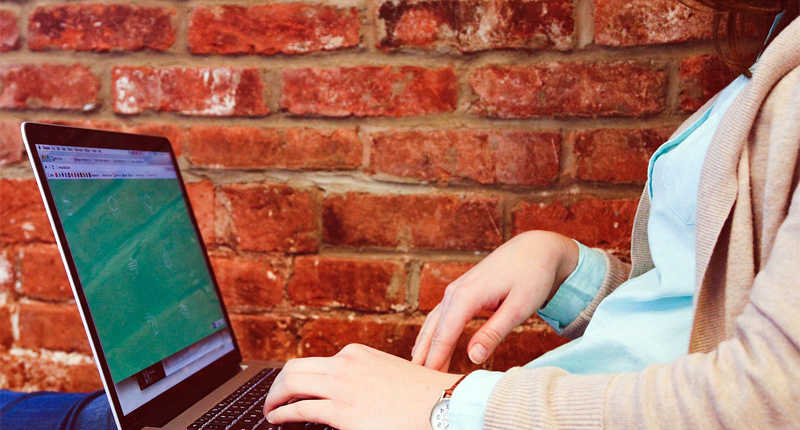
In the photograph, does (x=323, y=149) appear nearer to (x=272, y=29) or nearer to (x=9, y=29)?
(x=272, y=29)

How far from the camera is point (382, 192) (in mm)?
992

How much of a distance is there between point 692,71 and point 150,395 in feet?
2.98

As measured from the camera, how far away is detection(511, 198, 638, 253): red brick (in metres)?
0.95

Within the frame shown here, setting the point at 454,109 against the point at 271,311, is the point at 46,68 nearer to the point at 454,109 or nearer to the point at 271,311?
the point at 271,311

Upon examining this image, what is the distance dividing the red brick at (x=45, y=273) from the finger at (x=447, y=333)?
77cm

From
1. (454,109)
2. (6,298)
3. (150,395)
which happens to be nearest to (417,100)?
(454,109)

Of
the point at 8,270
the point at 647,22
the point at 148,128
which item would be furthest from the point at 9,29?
the point at 647,22

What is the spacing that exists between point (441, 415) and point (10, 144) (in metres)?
0.99

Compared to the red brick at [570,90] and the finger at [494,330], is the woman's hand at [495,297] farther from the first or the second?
the red brick at [570,90]

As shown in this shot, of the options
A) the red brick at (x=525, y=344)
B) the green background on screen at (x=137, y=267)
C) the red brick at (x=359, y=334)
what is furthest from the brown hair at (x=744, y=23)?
the green background on screen at (x=137, y=267)

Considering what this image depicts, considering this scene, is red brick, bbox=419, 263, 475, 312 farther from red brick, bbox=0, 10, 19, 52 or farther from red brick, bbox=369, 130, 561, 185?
red brick, bbox=0, 10, 19, 52

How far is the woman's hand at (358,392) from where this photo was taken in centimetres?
52

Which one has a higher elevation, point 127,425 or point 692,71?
point 692,71

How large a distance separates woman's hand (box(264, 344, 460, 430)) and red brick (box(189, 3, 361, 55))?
588 millimetres
